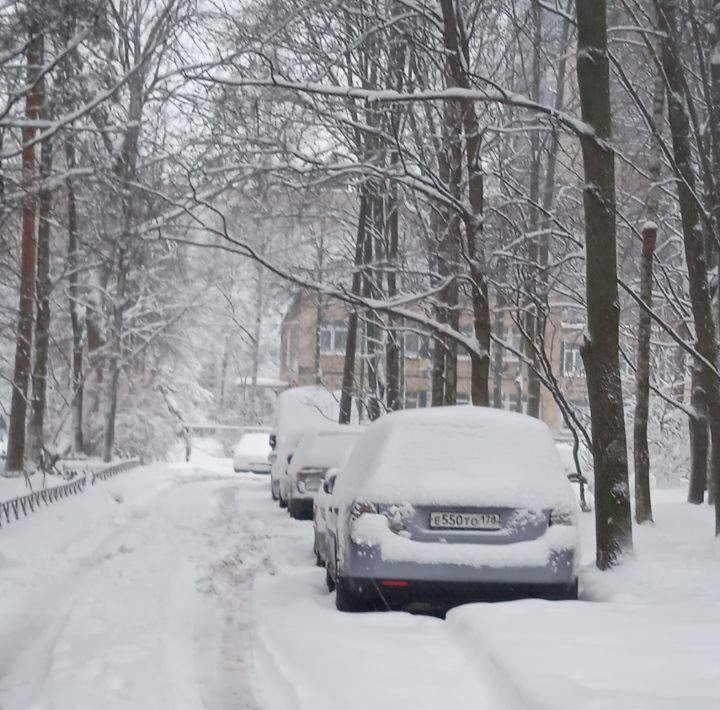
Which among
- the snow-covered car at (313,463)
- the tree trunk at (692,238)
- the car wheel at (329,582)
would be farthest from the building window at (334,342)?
Answer: the car wheel at (329,582)

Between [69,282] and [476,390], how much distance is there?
2186cm

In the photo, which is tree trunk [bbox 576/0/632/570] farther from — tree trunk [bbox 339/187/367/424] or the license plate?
tree trunk [bbox 339/187/367/424]

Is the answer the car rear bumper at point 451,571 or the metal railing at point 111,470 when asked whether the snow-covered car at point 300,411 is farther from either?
the car rear bumper at point 451,571

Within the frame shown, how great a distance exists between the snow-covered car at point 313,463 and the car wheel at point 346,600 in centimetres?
1099

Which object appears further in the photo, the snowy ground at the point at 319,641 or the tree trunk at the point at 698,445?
the tree trunk at the point at 698,445

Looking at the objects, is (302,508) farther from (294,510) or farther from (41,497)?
(41,497)

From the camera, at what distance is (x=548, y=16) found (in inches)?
1025

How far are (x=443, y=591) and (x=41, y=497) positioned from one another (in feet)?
39.8

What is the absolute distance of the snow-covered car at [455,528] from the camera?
28.2ft

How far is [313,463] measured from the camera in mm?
20609

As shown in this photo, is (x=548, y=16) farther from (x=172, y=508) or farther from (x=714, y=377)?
(x=714, y=377)

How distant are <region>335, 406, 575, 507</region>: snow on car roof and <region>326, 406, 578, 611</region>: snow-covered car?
10 mm

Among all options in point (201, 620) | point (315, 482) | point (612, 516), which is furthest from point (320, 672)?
point (315, 482)

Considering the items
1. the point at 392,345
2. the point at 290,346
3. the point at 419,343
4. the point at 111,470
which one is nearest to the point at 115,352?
the point at 111,470
